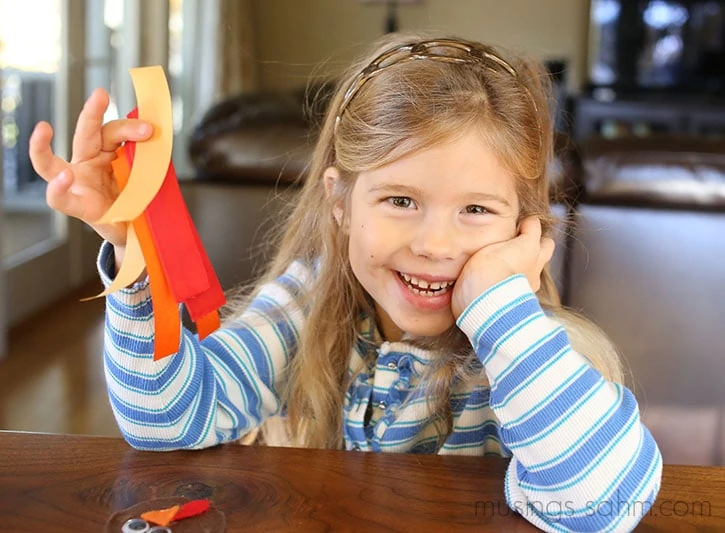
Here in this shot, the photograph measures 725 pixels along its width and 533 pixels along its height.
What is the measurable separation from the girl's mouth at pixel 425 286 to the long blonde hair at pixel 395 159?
0.28 ft

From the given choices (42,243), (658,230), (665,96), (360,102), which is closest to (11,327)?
(42,243)

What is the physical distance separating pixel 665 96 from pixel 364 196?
19.9 feet

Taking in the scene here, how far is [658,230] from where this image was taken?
1996mm

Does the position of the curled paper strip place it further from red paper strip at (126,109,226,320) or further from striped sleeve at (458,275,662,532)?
striped sleeve at (458,275,662,532)

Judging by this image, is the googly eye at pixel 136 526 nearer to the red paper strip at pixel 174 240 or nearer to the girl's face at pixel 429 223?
the red paper strip at pixel 174 240

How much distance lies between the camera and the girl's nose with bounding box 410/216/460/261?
92cm

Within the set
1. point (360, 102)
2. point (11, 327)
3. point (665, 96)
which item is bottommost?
point (11, 327)

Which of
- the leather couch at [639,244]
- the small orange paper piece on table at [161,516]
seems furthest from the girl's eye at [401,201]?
the leather couch at [639,244]

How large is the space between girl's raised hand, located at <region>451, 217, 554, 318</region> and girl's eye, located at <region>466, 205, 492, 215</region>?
4cm

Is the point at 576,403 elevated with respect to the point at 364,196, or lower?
lower

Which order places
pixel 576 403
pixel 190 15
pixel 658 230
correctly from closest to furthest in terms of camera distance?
1. pixel 576 403
2. pixel 658 230
3. pixel 190 15

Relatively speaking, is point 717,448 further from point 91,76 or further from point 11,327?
point 91,76

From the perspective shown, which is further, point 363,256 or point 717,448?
point 717,448

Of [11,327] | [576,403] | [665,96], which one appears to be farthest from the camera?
[665,96]
